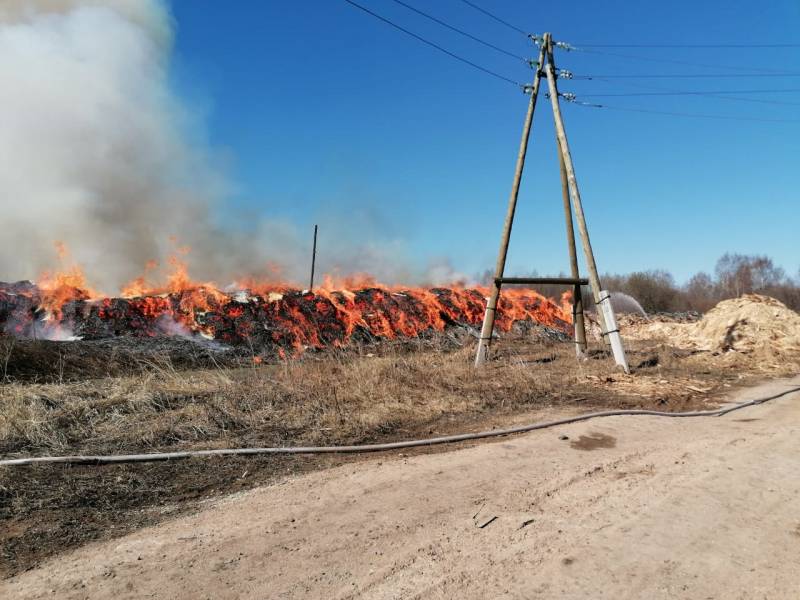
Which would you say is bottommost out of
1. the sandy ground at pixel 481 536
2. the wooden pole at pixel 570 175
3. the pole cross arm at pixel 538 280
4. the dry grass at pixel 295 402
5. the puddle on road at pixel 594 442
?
the sandy ground at pixel 481 536

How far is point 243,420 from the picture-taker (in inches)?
260

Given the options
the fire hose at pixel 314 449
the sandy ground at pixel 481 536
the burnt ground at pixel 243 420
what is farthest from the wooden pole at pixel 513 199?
the sandy ground at pixel 481 536

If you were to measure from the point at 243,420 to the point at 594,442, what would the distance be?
4.30 meters

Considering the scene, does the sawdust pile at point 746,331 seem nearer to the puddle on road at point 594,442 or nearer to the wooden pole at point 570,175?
the wooden pole at point 570,175

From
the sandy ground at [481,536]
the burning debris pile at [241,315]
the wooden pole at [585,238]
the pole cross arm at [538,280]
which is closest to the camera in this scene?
the sandy ground at [481,536]

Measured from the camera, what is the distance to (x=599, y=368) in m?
11.1

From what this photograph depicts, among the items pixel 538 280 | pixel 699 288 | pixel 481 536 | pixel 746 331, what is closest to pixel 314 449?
pixel 481 536

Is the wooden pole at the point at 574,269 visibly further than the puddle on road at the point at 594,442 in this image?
Yes

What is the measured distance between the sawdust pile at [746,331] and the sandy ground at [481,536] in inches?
457

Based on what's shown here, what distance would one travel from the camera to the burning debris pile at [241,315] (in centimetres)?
1725

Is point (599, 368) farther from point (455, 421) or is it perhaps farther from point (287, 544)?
point (287, 544)

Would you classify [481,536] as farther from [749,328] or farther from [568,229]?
[749,328]

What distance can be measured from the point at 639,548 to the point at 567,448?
236cm

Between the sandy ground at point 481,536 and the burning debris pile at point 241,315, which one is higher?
the burning debris pile at point 241,315
